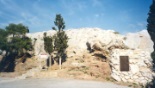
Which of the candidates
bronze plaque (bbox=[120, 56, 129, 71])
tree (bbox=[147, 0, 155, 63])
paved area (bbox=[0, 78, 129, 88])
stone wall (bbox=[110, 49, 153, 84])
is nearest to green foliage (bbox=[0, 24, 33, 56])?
paved area (bbox=[0, 78, 129, 88])

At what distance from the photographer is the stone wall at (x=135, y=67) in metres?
18.8

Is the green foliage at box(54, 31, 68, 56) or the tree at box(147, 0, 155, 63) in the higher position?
the tree at box(147, 0, 155, 63)

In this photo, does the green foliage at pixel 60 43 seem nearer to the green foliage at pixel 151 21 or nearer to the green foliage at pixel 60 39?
the green foliage at pixel 60 39

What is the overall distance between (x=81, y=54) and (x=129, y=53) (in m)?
9.75

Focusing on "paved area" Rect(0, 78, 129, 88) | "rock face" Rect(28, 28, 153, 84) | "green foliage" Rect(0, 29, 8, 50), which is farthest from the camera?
"green foliage" Rect(0, 29, 8, 50)

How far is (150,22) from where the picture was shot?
94.9ft

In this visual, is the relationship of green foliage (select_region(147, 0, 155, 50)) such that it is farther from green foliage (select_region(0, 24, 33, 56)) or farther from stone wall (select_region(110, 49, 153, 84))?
green foliage (select_region(0, 24, 33, 56))

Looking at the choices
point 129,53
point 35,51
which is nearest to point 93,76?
point 129,53

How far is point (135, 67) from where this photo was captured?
1948 cm

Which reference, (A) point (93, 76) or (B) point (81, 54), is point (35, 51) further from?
(A) point (93, 76)

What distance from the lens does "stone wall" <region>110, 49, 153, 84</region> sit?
61.8 feet

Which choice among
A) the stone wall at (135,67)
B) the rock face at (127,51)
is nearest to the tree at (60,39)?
the rock face at (127,51)

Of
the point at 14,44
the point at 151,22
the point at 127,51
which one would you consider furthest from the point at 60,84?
the point at 14,44

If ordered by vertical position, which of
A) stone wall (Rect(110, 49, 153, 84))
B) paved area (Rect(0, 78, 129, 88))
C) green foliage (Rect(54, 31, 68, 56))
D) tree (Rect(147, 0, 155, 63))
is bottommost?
paved area (Rect(0, 78, 129, 88))
